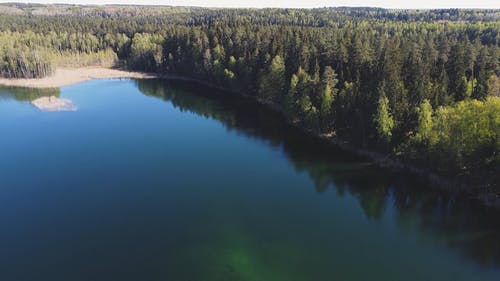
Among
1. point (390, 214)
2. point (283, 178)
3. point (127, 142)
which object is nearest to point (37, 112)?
point (127, 142)

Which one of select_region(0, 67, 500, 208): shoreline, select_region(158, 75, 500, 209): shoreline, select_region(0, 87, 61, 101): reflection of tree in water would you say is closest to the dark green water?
select_region(158, 75, 500, 209): shoreline

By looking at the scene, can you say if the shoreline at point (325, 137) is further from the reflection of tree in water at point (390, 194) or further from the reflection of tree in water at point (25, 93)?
the reflection of tree in water at point (25, 93)

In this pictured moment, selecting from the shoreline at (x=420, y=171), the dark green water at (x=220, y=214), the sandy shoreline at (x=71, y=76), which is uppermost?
the sandy shoreline at (x=71, y=76)

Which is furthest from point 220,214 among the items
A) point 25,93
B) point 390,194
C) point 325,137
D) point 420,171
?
point 25,93

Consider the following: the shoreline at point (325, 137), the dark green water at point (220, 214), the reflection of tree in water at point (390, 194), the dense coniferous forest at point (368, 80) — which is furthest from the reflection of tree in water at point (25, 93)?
the reflection of tree in water at point (390, 194)

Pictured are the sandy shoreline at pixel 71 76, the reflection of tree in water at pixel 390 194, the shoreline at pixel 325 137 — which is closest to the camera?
the reflection of tree in water at pixel 390 194

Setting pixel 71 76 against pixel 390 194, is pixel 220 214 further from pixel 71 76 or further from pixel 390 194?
pixel 71 76

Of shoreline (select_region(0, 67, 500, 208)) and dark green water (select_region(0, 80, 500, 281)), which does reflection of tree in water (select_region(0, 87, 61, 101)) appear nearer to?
shoreline (select_region(0, 67, 500, 208))
